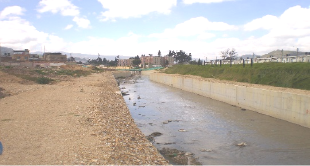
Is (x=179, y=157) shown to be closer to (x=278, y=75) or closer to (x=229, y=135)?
(x=229, y=135)

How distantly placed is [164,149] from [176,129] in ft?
12.4

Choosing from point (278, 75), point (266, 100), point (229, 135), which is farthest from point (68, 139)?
point (278, 75)

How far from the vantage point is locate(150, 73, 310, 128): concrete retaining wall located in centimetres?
1409

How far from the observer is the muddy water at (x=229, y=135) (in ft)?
32.2

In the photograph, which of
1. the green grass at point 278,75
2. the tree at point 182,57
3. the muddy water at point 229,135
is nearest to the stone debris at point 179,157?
the muddy water at point 229,135

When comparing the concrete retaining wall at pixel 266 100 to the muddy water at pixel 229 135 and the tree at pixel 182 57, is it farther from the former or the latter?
the tree at pixel 182 57

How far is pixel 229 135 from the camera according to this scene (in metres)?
12.9

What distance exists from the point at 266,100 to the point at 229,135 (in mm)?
5928

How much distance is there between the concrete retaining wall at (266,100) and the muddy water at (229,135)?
1.53 ft

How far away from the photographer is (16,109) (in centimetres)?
1313

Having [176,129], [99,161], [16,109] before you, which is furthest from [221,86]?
[99,161]

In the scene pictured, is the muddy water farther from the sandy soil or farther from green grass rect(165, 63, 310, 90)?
green grass rect(165, 63, 310, 90)

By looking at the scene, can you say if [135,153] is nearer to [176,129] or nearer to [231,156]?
[231,156]

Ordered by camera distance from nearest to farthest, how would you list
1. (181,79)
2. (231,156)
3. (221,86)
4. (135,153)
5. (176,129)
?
(135,153), (231,156), (176,129), (221,86), (181,79)
